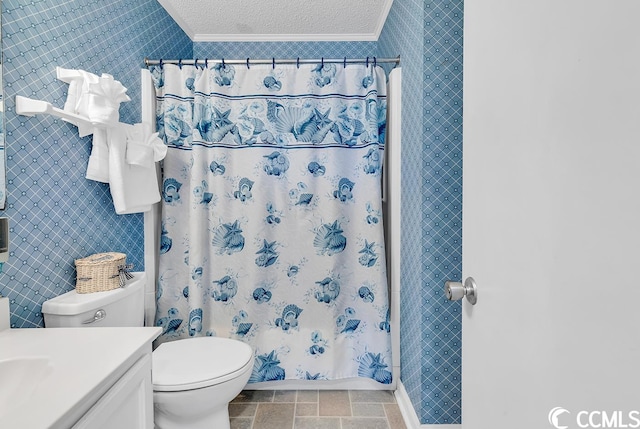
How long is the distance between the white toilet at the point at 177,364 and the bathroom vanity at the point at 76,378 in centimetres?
22

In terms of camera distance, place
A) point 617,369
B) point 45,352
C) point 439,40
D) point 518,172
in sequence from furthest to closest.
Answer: point 439,40 → point 45,352 → point 518,172 → point 617,369

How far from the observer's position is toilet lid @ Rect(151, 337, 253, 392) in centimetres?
140

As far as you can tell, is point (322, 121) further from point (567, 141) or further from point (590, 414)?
point (590, 414)

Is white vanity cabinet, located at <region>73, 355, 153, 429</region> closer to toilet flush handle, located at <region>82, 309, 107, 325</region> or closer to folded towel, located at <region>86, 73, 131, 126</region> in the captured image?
toilet flush handle, located at <region>82, 309, 107, 325</region>

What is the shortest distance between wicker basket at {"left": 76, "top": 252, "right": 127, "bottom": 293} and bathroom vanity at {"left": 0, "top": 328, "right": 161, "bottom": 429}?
13.0 inches

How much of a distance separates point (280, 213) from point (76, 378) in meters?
1.37

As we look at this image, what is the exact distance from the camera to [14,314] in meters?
1.22

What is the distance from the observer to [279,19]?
252cm

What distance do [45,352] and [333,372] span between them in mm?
1499

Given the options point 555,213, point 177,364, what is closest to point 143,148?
point 177,364

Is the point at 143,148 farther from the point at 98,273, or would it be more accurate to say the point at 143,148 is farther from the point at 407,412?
the point at 407,412

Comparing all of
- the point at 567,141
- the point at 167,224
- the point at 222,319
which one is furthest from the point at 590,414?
the point at 167,224
